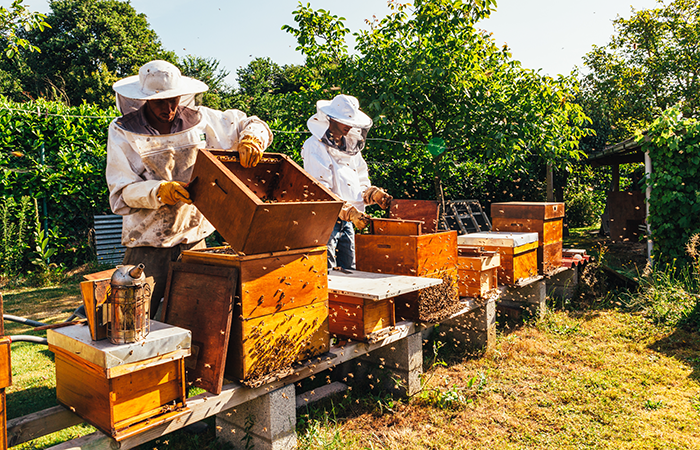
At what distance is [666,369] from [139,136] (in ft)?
14.1

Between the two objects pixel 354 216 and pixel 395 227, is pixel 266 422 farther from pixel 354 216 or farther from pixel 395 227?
pixel 395 227

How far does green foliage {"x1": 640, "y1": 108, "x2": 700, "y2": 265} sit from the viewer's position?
19.2 ft

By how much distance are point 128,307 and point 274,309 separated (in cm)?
67

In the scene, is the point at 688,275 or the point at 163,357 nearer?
the point at 163,357

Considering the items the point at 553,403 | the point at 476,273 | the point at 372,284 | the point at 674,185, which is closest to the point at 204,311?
the point at 372,284

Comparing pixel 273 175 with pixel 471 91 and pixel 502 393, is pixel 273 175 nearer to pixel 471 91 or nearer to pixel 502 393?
pixel 502 393

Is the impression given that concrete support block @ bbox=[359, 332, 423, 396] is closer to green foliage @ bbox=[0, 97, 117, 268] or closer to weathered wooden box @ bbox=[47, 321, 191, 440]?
weathered wooden box @ bbox=[47, 321, 191, 440]

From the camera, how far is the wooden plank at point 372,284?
2674 mm

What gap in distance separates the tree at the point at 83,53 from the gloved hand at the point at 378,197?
19809 millimetres

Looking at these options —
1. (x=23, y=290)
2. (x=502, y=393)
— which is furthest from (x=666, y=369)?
(x=23, y=290)

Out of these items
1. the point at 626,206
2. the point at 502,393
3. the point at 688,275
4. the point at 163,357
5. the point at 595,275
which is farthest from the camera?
the point at 626,206

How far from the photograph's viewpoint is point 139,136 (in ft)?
8.04

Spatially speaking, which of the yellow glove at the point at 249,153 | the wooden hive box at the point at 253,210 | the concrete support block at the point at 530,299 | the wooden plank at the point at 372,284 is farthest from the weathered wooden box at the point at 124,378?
the concrete support block at the point at 530,299

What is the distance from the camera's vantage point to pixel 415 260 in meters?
3.19
